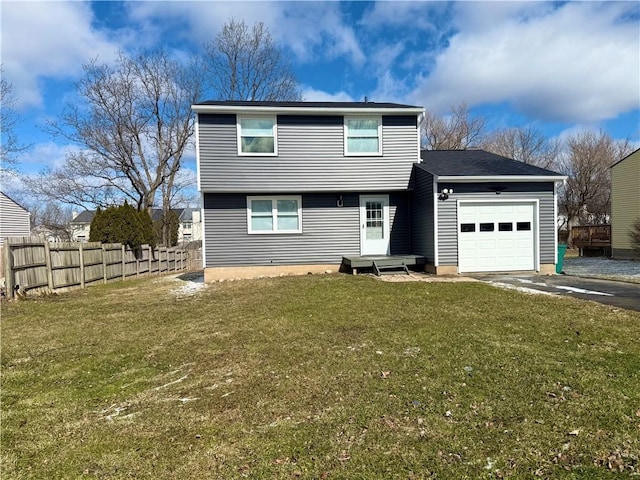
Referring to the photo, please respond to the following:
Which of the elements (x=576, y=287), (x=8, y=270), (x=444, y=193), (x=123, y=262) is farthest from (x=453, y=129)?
(x=8, y=270)

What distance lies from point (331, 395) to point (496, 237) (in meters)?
10.5

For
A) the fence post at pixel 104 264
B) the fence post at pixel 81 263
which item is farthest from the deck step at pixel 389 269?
the fence post at pixel 104 264

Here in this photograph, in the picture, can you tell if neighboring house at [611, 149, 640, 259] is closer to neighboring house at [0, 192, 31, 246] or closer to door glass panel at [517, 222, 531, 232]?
door glass panel at [517, 222, 531, 232]

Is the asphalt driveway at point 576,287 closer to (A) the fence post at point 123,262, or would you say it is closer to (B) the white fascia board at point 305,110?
(B) the white fascia board at point 305,110

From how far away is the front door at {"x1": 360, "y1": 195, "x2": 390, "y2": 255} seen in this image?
1375 cm

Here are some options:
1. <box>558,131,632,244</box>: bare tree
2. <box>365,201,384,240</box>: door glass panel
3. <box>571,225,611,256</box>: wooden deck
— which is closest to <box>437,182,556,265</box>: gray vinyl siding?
<box>365,201,384,240</box>: door glass panel

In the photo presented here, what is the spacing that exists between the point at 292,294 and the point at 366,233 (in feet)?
17.3

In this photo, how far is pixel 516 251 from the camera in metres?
12.5

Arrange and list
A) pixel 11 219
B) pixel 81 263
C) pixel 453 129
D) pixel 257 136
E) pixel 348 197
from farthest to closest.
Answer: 1. pixel 453 129
2. pixel 11 219
3. pixel 348 197
4. pixel 257 136
5. pixel 81 263

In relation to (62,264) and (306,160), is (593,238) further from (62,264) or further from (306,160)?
(62,264)

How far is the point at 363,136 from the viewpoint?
1338cm

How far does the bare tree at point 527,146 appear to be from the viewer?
118ft

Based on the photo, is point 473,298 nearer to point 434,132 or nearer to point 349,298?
point 349,298

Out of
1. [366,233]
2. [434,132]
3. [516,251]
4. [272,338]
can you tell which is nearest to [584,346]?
[272,338]
